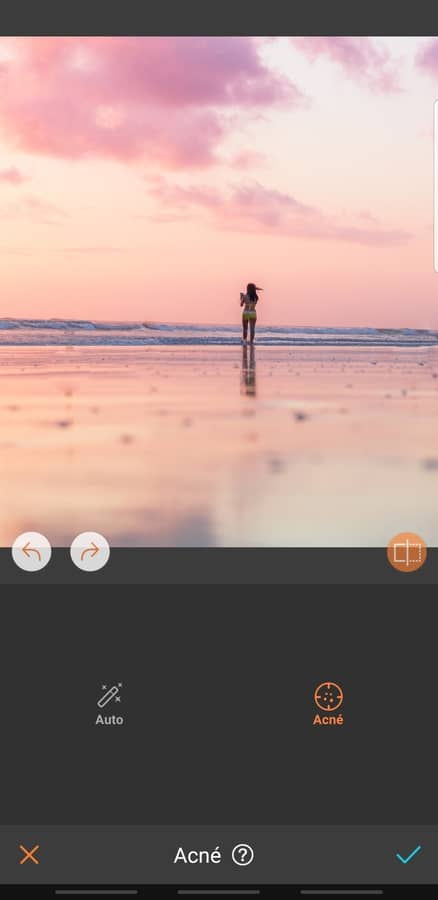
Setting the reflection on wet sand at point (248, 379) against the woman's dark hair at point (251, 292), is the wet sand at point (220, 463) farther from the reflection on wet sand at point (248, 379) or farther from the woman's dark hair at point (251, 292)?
the woman's dark hair at point (251, 292)

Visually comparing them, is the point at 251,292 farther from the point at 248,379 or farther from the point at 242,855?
the point at 242,855

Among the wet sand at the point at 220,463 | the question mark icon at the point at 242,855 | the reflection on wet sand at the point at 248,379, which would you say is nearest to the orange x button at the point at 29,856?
the question mark icon at the point at 242,855

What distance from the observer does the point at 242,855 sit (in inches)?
64.4

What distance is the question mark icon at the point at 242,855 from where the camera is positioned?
5.36ft

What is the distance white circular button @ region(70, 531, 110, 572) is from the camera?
2020 millimetres

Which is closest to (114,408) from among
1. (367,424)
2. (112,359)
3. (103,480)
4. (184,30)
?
(367,424)

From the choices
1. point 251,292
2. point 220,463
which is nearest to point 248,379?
point 220,463

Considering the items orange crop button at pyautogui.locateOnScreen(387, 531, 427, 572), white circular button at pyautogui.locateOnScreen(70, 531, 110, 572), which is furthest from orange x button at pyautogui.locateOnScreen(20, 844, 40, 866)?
orange crop button at pyautogui.locateOnScreen(387, 531, 427, 572)

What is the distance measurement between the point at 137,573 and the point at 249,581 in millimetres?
215

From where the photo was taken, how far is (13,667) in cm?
177

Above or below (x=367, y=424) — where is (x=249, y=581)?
below

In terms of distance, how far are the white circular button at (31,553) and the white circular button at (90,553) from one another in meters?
0.06

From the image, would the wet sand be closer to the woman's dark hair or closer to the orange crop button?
the orange crop button

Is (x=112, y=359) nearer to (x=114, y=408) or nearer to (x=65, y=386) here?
(x=65, y=386)
